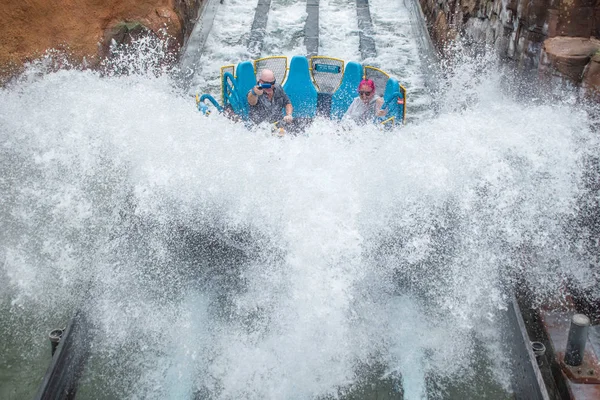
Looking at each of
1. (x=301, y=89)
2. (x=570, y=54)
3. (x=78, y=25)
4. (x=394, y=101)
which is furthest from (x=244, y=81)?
(x=570, y=54)

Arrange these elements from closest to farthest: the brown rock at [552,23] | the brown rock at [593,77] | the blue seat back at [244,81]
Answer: the brown rock at [593,77] < the brown rock at [552,23] < the blue seat back at [244,81]

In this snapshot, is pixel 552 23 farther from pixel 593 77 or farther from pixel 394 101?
pixel 394 101

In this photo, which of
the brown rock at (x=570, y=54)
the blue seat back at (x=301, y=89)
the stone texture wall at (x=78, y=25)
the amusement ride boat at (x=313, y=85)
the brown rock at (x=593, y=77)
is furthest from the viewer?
the stone texture wall at (x=78, y=25)

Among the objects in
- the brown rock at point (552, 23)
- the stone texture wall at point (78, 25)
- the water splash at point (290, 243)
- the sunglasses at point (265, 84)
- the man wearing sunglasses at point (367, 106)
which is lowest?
the water splash at point (290, 243)

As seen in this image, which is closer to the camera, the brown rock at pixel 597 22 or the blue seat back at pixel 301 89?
the brown rock at pixel 597 22

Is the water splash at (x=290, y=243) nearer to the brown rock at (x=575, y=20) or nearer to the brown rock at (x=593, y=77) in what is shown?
the brown rock at (x=593, y=77)

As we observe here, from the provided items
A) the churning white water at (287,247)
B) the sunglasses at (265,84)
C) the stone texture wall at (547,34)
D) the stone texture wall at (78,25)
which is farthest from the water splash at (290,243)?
the stone texture wall at (78,25)

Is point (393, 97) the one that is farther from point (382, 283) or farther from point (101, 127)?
point (101, 127)

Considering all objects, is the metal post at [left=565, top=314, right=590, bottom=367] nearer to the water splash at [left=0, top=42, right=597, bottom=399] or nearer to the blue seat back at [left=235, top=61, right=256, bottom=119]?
the water splash at [left=0, top=42, right=597, bottom=399]
